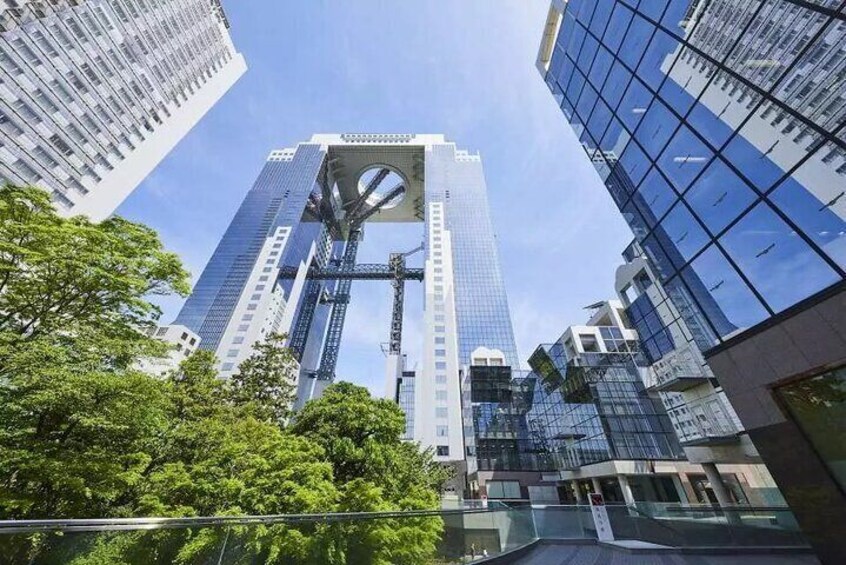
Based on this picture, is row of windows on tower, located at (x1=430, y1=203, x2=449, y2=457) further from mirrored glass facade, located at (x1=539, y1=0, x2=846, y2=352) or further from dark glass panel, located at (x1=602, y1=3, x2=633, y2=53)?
dark glass panel, located at (x1=602, y1=3, x2=633, y2=53)

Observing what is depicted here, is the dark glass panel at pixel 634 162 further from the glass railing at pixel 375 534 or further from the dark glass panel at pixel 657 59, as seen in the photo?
the glass railing at pixel 375 534

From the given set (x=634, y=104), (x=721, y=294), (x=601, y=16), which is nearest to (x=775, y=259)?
(x=721, y=294)

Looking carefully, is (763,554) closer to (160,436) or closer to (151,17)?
(160,436)

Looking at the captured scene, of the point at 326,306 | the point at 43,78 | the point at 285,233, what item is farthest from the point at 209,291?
the point at 43,78

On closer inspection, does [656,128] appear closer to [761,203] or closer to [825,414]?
[761,203]

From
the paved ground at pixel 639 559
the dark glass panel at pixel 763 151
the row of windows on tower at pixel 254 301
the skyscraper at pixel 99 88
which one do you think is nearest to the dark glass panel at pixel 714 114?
the dark glass panel at pixel 763 151
